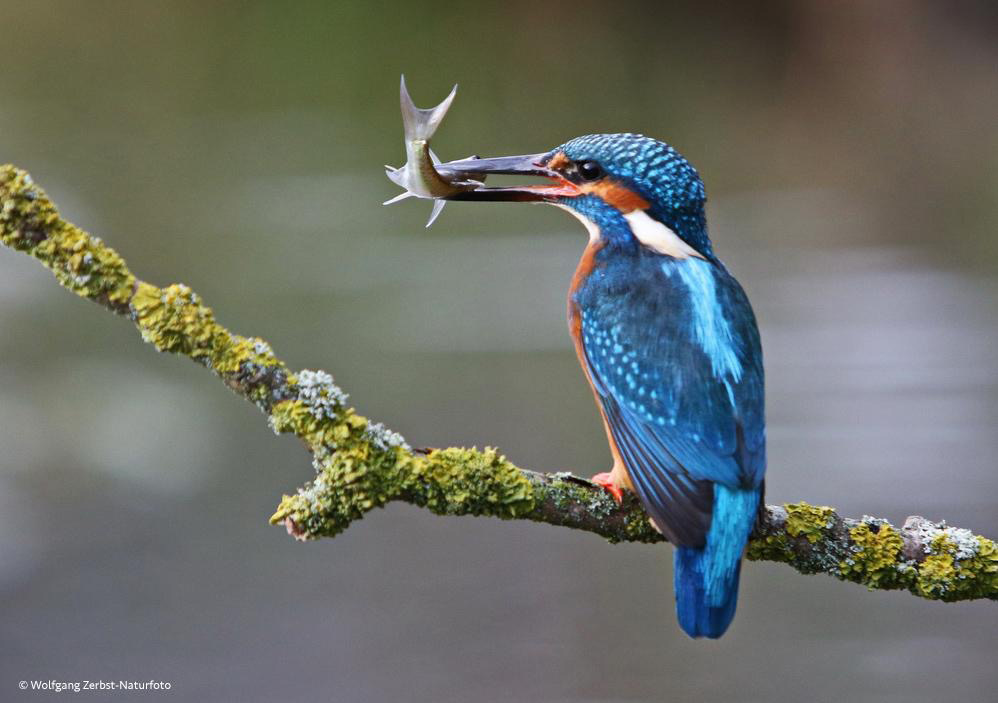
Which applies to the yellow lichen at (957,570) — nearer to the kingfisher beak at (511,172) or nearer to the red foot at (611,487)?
the red foot at (611,487)

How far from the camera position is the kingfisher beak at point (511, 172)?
155 centimetres

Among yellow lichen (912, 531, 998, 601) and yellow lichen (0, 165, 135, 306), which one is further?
yellow lichen (912, 531, 998, 601)

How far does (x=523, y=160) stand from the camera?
65.4 inches

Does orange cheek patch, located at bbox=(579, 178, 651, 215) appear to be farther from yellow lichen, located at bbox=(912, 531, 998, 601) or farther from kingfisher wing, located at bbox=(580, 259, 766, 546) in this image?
yellow lichen, located at bbox=(912, 531, 998, 601)

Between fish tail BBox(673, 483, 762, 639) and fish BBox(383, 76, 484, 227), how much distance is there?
0.53 meters

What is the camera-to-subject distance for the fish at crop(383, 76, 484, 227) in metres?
1.39

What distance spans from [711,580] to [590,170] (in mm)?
615

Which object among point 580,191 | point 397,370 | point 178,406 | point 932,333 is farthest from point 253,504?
point 580,191

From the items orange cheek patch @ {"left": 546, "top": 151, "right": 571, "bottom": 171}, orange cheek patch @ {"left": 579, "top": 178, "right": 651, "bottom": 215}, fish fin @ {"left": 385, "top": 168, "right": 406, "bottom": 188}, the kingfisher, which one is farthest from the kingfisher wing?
fish fin @ {"left": 385, "top": 168, "right": 406, "bottom": 188}

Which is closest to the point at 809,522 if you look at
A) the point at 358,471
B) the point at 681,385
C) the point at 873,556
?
the point at 873,556

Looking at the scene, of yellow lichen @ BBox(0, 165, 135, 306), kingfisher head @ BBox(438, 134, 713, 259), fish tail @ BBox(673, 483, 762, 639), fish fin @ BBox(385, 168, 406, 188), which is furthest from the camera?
kingfisher head @ BBox(438, 134, 713, 259)

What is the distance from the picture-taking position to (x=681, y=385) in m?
1.45

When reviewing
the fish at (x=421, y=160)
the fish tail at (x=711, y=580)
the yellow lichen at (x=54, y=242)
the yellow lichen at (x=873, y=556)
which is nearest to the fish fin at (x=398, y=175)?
the fish at (x=421, y=160)

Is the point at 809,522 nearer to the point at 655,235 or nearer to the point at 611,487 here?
the point at 611,487
